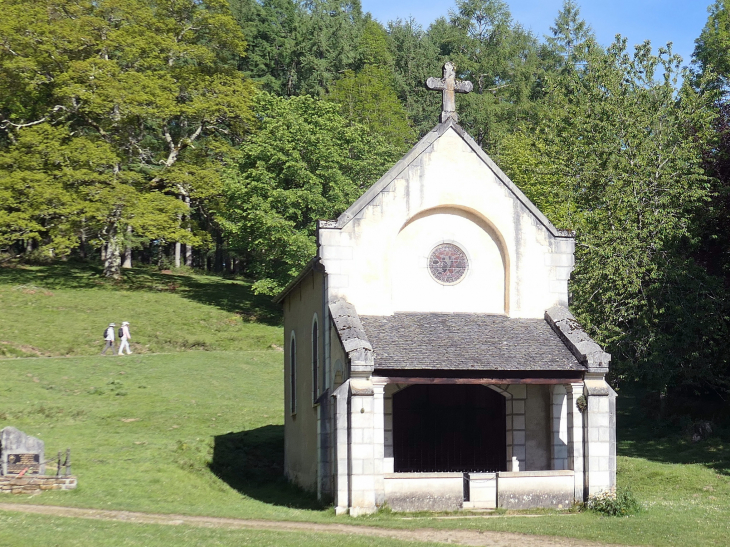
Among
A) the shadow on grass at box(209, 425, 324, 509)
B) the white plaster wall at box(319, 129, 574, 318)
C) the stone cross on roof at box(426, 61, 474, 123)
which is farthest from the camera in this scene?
the shadow on grass at box(209, 425, 324, 509)

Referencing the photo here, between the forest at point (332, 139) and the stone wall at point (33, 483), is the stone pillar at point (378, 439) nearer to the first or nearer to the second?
the stone wall at point (33, 483)

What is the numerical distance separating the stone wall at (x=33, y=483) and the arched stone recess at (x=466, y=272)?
31.8ft

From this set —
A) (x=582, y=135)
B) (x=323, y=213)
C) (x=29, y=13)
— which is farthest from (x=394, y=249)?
(x=29, y=13)

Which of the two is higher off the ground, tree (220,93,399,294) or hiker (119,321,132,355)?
tree (220,93,399,294)

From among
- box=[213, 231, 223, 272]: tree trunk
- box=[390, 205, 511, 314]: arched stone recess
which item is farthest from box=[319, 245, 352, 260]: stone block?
→ box=[213, 231, 223, 272]: tree trunk

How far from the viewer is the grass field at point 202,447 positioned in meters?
21.3

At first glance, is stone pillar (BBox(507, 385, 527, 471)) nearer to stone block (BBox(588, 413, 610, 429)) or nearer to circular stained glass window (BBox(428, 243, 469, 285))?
stone block (BBox(588, 413, 610, 429))

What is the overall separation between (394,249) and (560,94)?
18.6 metres

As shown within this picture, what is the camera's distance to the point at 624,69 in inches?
1571

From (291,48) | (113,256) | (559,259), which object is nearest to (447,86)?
(559,259)

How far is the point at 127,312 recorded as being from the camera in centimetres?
5738

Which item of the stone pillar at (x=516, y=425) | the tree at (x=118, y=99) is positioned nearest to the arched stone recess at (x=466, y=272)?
the stone pillar at (x=516, y=425)

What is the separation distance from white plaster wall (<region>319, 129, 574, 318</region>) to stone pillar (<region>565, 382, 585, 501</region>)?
289 centimetres

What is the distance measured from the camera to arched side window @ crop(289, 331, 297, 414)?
3344 centimetres
